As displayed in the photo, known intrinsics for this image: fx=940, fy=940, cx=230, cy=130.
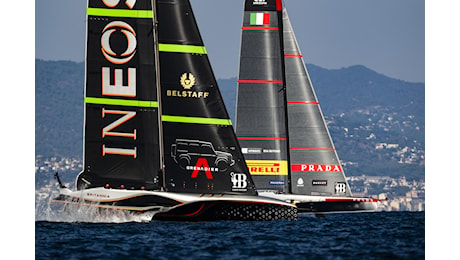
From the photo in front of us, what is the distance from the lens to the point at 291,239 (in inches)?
936

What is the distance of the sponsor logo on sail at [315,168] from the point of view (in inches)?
1330

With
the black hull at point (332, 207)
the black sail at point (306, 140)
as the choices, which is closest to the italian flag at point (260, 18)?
the black sail at point (306, 140)

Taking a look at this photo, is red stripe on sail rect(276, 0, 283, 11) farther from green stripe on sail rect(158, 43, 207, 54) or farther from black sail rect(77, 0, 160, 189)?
black sail rect(77, 0, 160, 189)

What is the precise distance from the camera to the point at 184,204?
25281 millimetres

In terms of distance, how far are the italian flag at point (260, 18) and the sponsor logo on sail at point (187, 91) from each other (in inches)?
310

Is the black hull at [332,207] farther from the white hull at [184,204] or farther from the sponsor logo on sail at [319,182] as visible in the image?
the white hull at [184,204]

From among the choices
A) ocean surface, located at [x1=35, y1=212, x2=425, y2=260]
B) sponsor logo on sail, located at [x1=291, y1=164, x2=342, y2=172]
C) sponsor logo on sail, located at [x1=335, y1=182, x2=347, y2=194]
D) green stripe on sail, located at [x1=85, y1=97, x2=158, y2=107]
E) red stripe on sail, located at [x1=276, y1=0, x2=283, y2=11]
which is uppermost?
red stripe on sail, located at [x1=276, y1=0, x2=283, y2=11]

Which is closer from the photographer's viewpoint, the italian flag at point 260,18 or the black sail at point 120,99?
the black sail at point 120,99

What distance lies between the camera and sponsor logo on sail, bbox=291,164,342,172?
3378 cm

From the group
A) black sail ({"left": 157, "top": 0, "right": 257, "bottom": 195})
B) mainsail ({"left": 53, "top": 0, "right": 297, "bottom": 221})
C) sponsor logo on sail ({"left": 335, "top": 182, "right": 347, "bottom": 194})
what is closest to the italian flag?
sponsor logo on sail ({"left": 335, "top": 182, "right": 347, "bottom": 194})

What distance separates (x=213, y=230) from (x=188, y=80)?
4240 mm

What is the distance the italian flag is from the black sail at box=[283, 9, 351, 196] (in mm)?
1052

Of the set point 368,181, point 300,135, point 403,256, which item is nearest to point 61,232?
point 403,256

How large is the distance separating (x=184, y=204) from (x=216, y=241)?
2788mm
